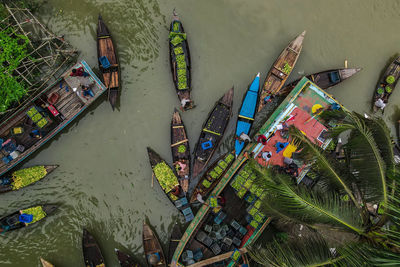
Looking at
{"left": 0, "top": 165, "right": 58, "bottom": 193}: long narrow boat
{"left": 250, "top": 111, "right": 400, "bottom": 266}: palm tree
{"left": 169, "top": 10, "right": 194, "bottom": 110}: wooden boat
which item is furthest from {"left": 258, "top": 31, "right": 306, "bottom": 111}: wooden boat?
{"left": 0, "top": 165, "right": 58, "bottom": 193}: long narrow boat

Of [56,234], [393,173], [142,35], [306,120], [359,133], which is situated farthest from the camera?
[142,35]

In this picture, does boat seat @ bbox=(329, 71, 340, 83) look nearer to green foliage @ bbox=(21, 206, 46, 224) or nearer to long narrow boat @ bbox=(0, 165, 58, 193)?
long narrow boat @ bbox=(0, 165, 58, 193)

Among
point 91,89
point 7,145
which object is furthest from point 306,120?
point 7,145

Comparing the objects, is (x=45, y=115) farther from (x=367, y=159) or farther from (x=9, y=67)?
(x=367, y=159)

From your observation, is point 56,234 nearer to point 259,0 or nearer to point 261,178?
point 261,178

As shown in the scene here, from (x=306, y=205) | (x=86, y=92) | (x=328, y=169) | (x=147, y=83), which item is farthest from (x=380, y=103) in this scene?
(x=86, y=92)

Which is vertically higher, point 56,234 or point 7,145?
point 7,145

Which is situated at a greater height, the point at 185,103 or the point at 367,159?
the point at 185,103
